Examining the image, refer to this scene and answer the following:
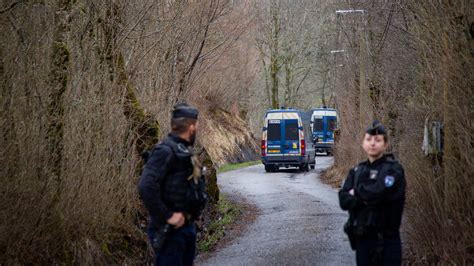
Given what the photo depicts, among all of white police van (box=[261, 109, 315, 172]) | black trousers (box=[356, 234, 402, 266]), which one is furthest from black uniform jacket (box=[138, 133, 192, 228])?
white police van (box=[261, 109, 315, 172])

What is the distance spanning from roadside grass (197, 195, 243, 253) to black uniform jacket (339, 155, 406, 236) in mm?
8024

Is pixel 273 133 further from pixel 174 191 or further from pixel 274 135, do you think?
pixel 174 191

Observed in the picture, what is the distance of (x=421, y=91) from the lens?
11.1 metres

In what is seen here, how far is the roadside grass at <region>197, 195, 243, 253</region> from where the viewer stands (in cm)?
1501

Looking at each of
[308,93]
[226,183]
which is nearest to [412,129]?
[226,183]

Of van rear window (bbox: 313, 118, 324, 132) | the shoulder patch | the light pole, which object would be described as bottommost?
the shoulder patch

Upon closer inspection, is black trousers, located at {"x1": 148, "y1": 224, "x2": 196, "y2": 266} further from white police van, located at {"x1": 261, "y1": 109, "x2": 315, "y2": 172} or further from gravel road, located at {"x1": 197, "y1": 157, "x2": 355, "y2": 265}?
white police van, located at {"x1": 261, "y1": 109, "x2": 315, "y2": 172}

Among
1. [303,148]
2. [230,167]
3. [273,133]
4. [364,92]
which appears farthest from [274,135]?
[364,92]

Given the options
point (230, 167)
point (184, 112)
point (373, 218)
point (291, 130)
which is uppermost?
point (184, 112)

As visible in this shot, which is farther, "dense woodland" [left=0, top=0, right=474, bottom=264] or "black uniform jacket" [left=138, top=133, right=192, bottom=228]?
"dense woodland" [left=0, top=0, right=474, bottom=264]

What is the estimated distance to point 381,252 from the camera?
262 inches

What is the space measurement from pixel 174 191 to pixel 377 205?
5.90 feet

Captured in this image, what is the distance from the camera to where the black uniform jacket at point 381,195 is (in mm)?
6621

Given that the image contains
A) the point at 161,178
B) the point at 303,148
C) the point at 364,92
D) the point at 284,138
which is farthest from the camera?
the point at 303,148
